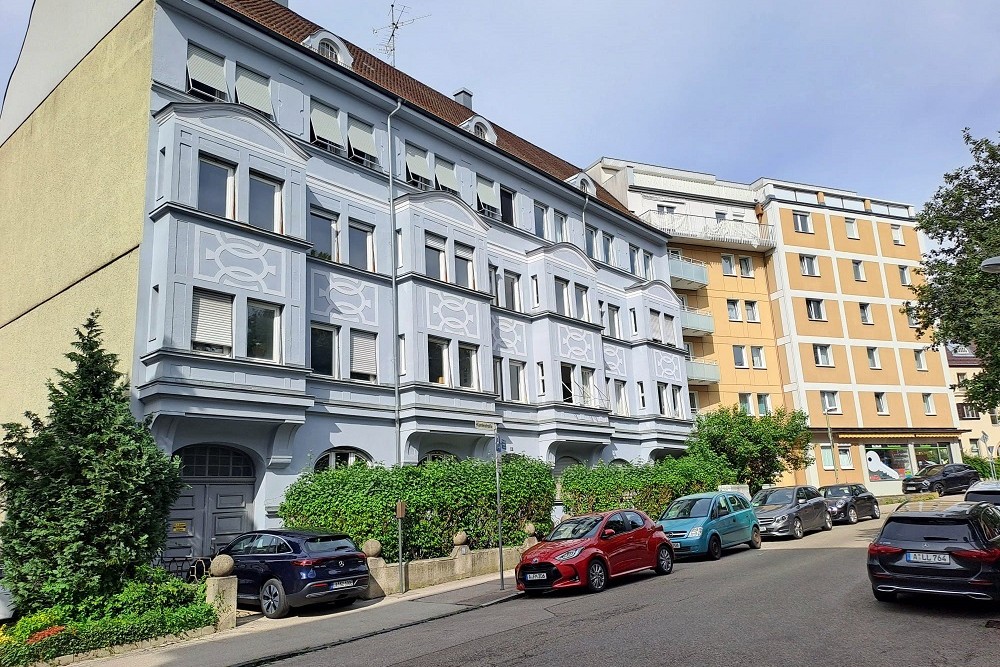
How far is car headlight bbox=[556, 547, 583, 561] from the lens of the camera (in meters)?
14.7

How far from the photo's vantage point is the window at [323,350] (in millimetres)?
20625

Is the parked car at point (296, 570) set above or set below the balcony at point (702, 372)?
below

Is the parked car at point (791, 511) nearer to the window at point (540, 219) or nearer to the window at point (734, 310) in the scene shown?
the window at point (540, 219)

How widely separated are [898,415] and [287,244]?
41865 millimetres

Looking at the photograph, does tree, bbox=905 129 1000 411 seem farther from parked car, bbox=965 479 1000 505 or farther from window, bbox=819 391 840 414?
window, bbox=819 391 840 414

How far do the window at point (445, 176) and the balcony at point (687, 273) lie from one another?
738 inches

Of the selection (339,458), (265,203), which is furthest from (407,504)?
(265,203)

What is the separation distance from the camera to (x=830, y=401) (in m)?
46.4

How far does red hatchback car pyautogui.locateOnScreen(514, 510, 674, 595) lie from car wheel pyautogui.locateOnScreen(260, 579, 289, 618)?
14.2ft

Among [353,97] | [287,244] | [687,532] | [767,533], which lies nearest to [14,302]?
Result: [287,244]

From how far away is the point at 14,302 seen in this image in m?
22.5

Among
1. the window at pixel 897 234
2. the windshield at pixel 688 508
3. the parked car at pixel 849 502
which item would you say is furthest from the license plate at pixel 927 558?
the window at pixel 897 234

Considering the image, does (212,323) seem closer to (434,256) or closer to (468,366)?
(434,256)

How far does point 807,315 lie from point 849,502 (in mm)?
20797
